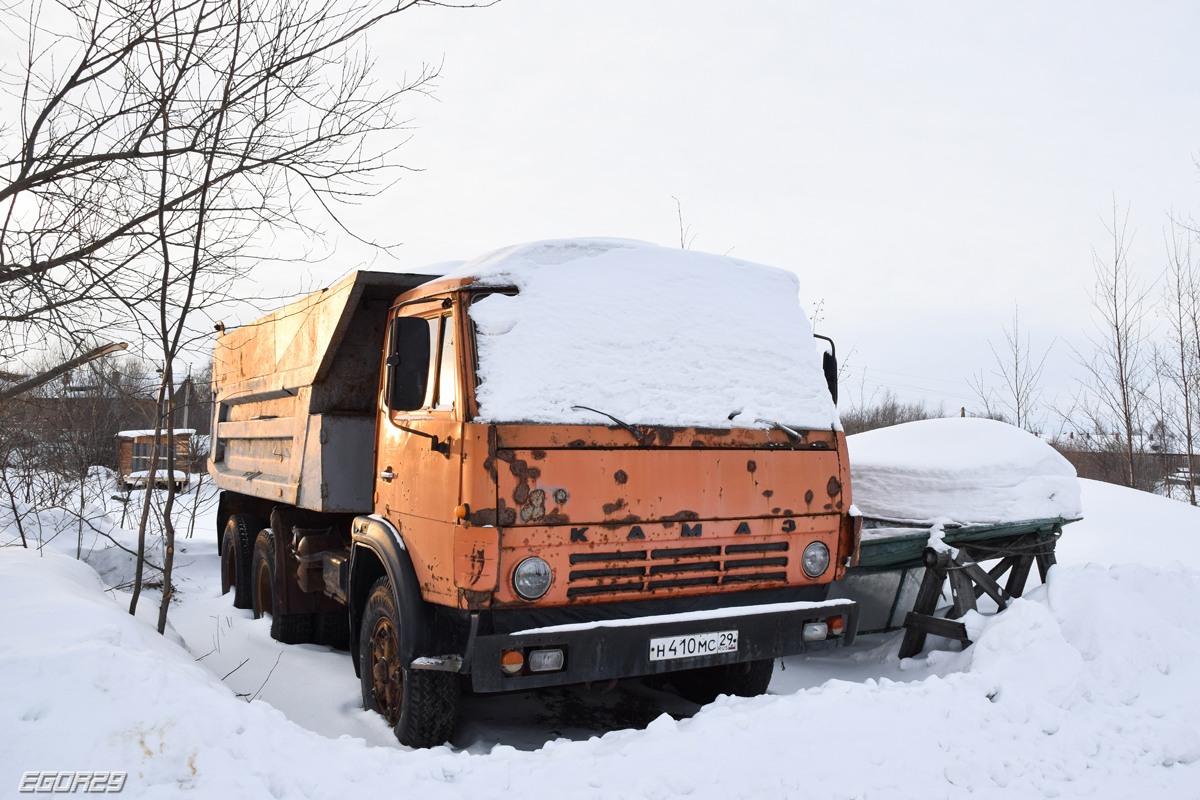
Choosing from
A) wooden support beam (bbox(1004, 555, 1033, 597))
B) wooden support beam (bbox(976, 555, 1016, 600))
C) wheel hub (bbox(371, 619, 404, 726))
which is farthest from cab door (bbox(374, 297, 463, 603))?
wooden support beam (bbox(1004, 555, 1033, 597))

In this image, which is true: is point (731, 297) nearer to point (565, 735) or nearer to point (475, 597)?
point (475, 597)

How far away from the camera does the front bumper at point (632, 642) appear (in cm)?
346

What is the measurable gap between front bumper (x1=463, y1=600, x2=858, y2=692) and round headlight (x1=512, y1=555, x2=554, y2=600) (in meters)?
0.16

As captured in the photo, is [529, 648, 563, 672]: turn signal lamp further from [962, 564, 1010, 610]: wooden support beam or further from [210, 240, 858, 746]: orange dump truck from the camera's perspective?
[962, 564, 1010, 610]: wooden support beam

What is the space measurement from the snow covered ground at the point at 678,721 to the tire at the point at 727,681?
175mm

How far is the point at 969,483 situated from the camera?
6.20m

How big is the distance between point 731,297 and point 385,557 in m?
2.25

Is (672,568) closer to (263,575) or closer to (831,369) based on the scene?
(831,369)

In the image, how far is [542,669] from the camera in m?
3.55

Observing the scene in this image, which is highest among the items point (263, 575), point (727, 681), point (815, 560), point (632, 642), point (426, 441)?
point (426, 441)

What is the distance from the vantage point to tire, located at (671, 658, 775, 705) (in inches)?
188

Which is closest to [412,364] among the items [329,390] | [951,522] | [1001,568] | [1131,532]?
[329,390]

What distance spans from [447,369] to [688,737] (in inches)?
77.1

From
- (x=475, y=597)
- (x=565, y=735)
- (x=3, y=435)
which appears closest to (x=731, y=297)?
(x=475, y=597)
